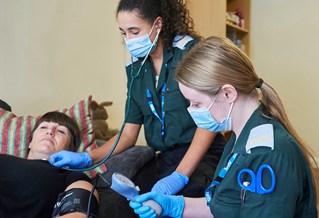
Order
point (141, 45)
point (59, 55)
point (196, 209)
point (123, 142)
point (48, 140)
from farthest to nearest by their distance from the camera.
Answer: point (59, 55) < point (123, 142) < point (48, 140) < point (141, 45) < point (196, 209)

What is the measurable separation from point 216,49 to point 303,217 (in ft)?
1.73

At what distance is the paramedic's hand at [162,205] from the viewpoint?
1.08 meters

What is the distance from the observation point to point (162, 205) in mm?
1144

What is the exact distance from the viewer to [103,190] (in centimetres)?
157

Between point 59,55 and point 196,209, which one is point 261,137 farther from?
point 59,55

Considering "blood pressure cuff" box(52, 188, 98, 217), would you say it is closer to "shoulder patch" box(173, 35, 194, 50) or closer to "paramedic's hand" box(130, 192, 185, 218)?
"paramedic's hand" box(130, 192, 185, 218)

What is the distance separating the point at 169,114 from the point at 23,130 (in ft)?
2.58

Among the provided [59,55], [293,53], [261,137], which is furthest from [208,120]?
[293,53]

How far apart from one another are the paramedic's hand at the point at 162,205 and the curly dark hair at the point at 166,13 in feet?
2.31

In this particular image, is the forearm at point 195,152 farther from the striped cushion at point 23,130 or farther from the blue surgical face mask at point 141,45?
the striped cushion at point 23,130

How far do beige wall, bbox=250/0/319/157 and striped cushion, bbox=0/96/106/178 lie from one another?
88.8 inches

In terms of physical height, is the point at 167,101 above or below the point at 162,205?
above

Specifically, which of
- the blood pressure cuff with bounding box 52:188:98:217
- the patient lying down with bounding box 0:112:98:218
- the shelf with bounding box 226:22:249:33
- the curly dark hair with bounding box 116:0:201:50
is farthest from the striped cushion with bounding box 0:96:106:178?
the shelf with bounding box 226:22:249:33

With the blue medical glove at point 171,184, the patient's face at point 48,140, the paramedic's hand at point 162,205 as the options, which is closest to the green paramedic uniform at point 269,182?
the paramedic's hand at point 162,205
